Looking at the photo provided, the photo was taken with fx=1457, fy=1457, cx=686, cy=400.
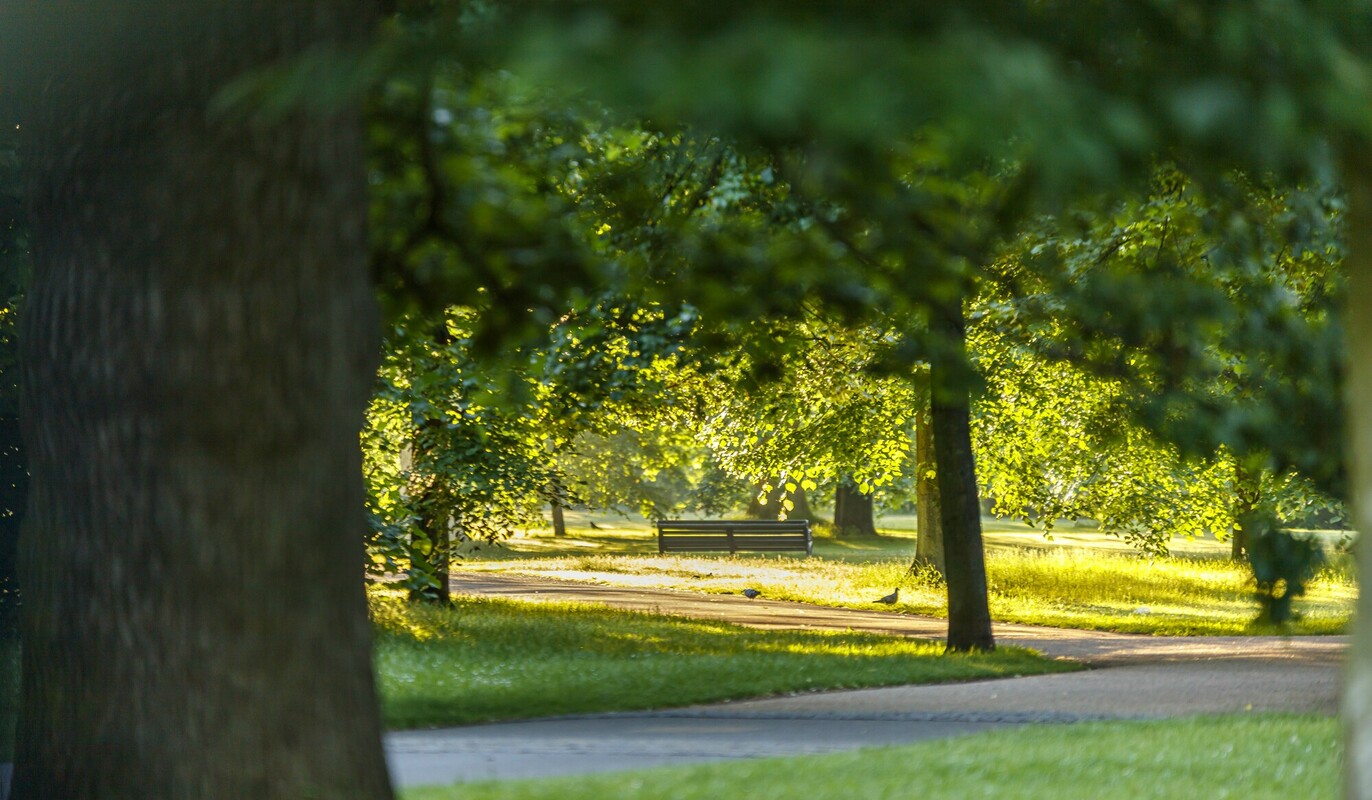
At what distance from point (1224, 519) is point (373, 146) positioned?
2007cm

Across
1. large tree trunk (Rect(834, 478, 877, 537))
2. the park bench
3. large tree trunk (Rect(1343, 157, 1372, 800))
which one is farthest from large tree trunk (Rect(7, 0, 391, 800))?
large tree trunk (Rect(834, 478, 877, 537))

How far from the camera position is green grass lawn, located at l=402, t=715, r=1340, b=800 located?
702 cm

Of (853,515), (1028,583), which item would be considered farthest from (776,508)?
(1028,583)

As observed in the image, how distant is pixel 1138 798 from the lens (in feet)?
23.1

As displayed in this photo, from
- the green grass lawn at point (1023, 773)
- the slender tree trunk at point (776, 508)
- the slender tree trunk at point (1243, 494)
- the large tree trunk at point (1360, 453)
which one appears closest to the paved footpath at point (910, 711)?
the green grass lawn at point (1023, 773)

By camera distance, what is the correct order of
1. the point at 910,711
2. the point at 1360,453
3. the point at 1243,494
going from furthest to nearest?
the point at 1243,494 → the point at 910,711 → the point at 1360,453

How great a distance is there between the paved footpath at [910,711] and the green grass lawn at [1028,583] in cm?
256

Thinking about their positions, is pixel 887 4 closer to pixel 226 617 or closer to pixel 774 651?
pixel 226 617

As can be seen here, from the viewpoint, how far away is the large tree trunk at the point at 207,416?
15.0 ft

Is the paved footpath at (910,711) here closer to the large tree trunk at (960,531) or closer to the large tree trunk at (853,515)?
the large tree trunk at (960,531)

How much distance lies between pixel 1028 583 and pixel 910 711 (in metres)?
16.1

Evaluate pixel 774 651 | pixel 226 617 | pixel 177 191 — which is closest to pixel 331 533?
pixel 226 617

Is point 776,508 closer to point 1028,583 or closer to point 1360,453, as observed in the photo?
point 1028,583

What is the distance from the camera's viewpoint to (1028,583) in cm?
2625
